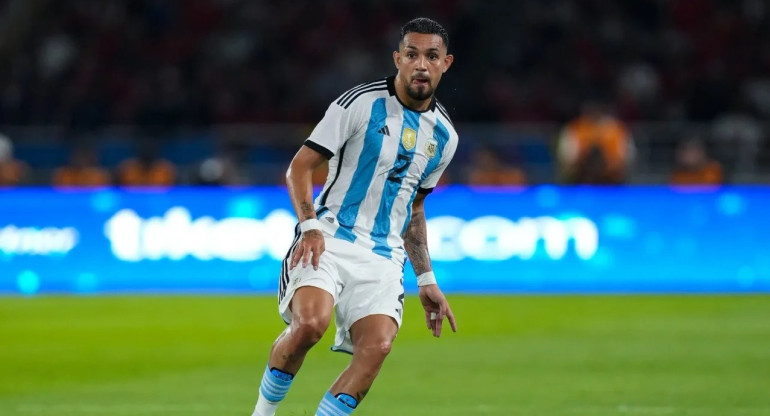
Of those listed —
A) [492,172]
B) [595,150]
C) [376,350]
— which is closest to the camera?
[376,350]

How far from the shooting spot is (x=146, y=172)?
17203 mm

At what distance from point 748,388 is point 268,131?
11883mm

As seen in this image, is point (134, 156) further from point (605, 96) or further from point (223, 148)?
point (605, 96)

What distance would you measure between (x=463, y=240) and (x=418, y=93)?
8.60 m

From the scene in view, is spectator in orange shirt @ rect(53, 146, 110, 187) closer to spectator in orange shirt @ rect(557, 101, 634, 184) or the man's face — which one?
spectator in orange shirt @ rect(557, 101, 634, 184)

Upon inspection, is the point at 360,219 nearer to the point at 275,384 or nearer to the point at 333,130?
the point at 333,130

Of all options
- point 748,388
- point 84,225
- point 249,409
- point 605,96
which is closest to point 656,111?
point 605,96

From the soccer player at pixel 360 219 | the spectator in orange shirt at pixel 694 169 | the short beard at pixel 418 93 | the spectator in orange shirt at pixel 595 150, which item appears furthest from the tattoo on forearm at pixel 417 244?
the spectator in orange shirt at pixel 694 169

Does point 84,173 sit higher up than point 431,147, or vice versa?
point 84,173

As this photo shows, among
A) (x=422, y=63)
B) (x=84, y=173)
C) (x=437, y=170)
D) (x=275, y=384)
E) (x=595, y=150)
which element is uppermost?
(x=595, y=150)

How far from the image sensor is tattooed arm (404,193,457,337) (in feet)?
20.6

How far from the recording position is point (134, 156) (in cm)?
1817

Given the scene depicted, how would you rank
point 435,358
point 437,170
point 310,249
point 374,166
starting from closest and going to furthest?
point 310,249 → point 374,166 → point 437,170 → point 435,358

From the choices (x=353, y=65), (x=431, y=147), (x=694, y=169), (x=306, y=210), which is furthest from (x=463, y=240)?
(x=306, y=210)
